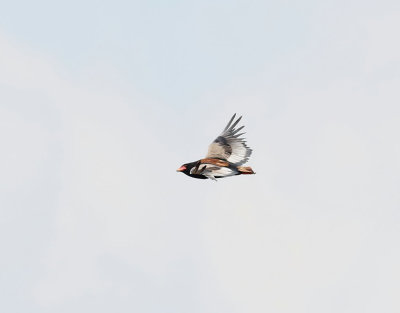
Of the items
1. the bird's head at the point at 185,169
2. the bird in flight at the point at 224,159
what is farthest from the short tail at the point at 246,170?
the bird's head at the point at 185,169

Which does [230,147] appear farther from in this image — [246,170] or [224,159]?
[246,170]

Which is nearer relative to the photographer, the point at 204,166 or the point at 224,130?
the point at 204,166

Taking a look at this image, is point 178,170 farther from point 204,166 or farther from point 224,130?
point 224,130

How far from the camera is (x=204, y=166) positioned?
48.2 meters

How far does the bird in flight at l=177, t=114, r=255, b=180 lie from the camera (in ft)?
155

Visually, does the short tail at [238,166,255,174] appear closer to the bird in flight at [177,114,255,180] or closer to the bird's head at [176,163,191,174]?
the bird in flight at [177,114,255,180]

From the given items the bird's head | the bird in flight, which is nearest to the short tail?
the bird in flight

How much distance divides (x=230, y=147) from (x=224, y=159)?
157 centimetres

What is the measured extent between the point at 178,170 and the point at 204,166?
2017 millimetres

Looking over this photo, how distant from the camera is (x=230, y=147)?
52062mm

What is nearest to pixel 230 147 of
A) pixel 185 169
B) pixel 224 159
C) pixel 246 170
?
pixel 224 159

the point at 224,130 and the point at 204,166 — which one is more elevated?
the point at 224,130

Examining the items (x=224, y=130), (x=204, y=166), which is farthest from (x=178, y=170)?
(x=224, y=130)

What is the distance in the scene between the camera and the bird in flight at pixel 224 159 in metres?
47.3
